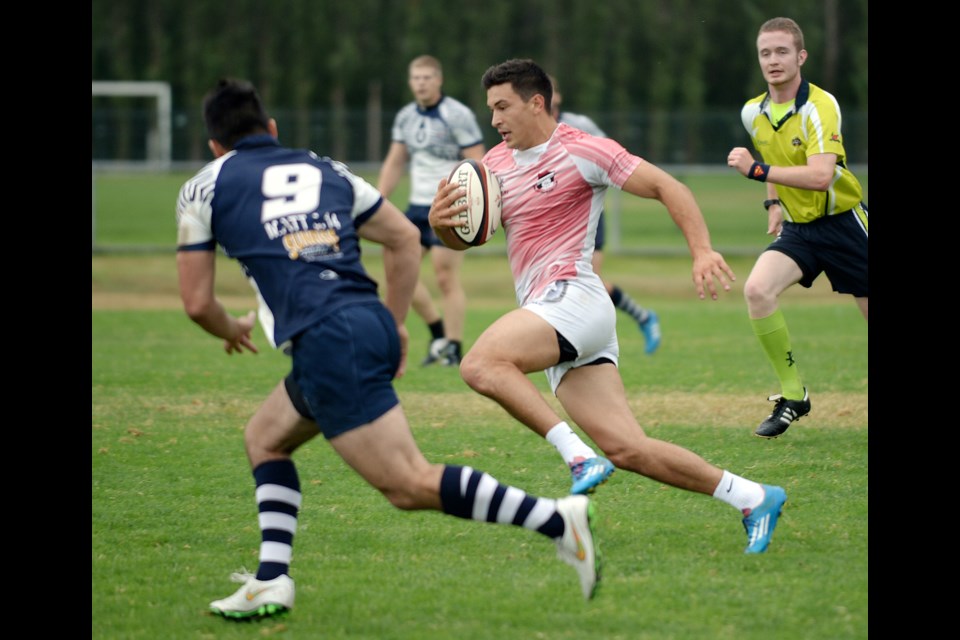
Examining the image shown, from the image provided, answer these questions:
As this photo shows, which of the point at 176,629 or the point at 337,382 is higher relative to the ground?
the point at 337,382

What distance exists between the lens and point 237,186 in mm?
4629

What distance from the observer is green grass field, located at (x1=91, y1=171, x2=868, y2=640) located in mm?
4758

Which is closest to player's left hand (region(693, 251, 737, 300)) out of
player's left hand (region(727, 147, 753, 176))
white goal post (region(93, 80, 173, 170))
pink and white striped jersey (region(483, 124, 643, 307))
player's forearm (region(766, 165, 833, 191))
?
pink and white striped jersey (region(483, 124, 643, 307))

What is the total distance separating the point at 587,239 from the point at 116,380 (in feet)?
19.6

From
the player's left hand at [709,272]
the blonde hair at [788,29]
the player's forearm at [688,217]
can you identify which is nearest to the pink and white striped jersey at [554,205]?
the player's forearm at [688,217]

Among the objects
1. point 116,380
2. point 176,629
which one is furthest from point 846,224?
point 116,380

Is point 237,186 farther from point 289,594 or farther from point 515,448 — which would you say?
point 515,448

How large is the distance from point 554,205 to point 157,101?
45531 millimetres

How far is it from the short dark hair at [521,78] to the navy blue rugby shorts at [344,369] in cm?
181

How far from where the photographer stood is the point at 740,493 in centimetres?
550

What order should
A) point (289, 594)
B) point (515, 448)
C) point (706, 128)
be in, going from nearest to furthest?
point (289, 594) < point (515, 448) < point (706, 128)

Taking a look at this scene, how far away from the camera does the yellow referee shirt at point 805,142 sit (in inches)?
298

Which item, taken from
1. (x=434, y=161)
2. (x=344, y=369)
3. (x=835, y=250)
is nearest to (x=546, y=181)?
(x=344, y=369)

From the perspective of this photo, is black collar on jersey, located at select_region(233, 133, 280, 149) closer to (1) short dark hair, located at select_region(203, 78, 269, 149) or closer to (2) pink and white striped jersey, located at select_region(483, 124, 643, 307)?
(1) short dark hair, located at select_region(203, 78, 269, 149)
